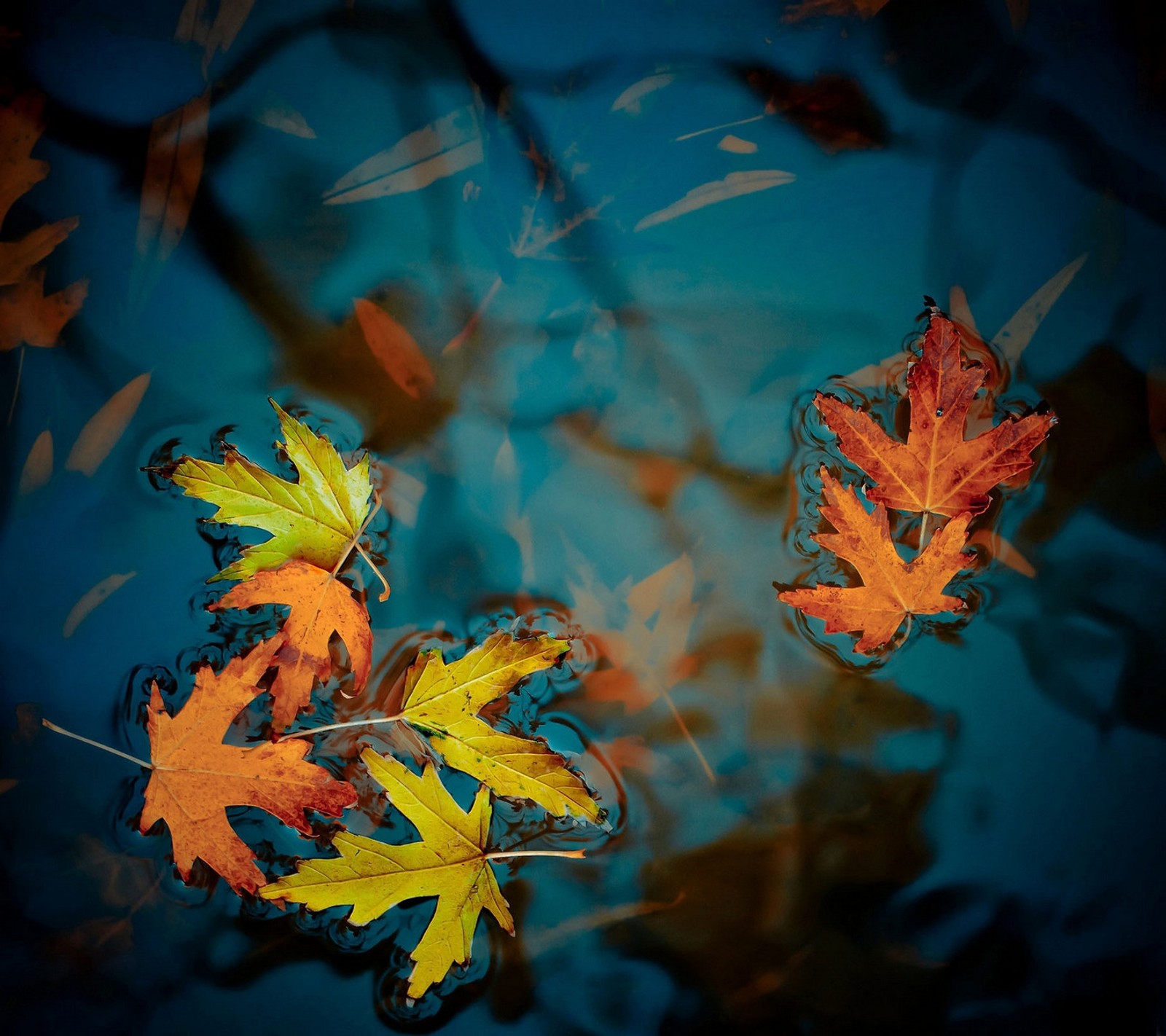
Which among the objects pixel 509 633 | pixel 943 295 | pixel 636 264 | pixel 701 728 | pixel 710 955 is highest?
pixel 636 264

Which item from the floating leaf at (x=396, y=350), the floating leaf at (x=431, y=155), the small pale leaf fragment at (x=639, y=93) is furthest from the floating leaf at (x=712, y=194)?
the floating leaf at (x=396, y=350)

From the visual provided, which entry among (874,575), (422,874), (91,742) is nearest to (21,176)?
(91,742)

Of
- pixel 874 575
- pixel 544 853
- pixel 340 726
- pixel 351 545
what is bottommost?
pixel 544 853

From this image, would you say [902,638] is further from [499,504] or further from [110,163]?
[110,163]

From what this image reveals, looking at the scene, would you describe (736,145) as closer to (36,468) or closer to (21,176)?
(21,176)

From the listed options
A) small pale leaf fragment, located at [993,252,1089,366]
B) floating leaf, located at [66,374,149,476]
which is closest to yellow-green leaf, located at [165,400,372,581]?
floating leaf, located at [66,374,149,476]

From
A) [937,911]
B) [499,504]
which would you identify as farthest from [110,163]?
[937,911]

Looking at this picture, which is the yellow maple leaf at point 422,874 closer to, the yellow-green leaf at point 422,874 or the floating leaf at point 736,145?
the yellow-green leaf at point 422,874
